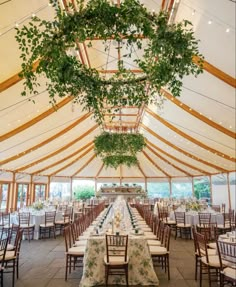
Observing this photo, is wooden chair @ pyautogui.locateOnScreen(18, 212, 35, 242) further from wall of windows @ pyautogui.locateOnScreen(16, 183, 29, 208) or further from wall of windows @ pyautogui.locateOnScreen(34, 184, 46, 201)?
wall of windows @ pyautogui.locateOnScreen(34, 184, 46, 201)

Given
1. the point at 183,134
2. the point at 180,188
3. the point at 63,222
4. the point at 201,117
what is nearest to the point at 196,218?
the point at 201,117

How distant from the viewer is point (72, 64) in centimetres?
313

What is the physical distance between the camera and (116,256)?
480cm

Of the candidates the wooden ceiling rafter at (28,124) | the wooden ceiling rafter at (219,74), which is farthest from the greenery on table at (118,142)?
the wooden ceiling rafter at (219,74)

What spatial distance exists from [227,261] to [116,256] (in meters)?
1.96

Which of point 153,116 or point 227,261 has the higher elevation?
point 153,116

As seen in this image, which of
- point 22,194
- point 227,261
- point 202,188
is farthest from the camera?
point 202,188

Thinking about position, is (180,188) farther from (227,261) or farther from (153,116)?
(227,261)

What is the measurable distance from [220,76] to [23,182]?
1478 cm

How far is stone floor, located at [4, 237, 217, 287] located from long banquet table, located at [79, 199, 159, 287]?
1.15 ft

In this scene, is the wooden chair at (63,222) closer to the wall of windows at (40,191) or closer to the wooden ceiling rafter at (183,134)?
the wooden ceiling rafter at (183,134)

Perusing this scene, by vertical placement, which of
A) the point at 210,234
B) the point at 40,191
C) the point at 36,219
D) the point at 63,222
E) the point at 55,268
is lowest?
the point at 55,268

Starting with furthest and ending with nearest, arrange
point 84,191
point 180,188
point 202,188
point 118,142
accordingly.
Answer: point 180,188 < point 84,191 < point 202,188 < point 118,142

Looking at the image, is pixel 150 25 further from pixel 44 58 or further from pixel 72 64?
pixel 44 58
